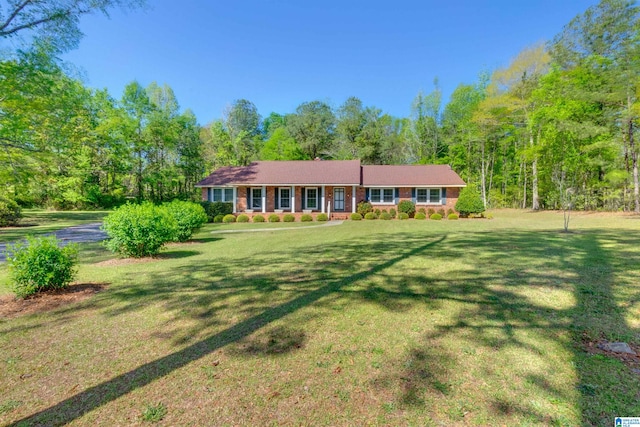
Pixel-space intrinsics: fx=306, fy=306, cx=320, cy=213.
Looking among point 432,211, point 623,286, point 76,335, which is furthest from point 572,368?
point 432,211

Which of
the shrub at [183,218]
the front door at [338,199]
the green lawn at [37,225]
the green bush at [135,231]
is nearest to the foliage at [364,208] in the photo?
the front door at [338,199]

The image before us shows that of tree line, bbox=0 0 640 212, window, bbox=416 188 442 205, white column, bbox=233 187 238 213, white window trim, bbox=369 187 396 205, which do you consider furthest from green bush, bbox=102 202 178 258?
window, bbox=416 188 442 205

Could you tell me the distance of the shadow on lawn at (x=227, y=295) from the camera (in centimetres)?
244

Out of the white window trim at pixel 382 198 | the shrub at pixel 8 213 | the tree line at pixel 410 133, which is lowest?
the shrub at pixel 8 213

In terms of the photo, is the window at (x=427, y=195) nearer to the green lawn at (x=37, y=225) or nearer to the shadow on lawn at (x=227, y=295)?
the shadow on lawn at (x=227, y=295)

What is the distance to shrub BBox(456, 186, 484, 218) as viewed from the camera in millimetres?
20781

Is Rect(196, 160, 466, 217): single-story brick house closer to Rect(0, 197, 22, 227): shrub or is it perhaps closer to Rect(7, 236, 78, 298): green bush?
Rect(0, 197, 22, 227): shrub

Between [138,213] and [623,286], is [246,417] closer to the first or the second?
[623,286]

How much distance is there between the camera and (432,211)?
22.4 meters

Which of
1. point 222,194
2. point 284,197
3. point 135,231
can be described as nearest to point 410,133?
point 284,197

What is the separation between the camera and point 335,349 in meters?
3.16

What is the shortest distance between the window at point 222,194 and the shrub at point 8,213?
432 inches

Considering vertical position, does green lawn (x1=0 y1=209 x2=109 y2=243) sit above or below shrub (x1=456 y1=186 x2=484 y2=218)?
below

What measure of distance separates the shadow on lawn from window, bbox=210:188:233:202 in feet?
53.7
